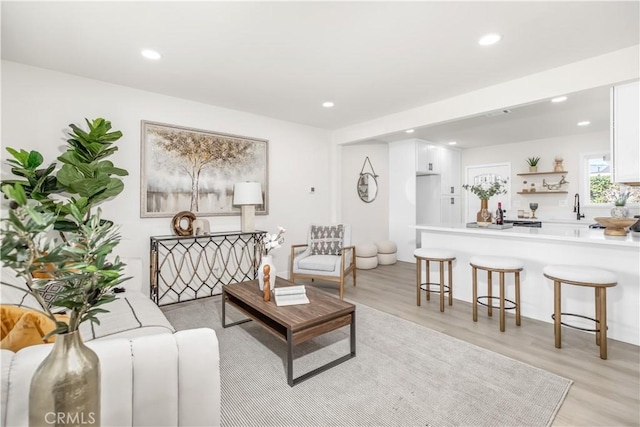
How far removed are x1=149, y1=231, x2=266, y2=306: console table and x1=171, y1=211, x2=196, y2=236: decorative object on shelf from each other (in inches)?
3.7

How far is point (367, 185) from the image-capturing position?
5996 mm

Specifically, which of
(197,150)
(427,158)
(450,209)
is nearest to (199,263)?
(197,150)

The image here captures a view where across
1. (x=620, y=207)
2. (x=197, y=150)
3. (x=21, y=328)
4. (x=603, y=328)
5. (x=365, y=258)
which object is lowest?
(x=603, y=328)

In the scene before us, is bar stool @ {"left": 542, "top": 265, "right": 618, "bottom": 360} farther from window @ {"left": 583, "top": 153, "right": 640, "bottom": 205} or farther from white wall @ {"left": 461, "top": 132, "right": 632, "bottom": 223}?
window @ {"left": 583, "top": 153, "right": 640, "bottom": 205}

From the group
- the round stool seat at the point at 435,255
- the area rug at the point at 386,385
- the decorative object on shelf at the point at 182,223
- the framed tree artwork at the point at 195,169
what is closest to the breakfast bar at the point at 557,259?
the round stool seat at the point at 435,255

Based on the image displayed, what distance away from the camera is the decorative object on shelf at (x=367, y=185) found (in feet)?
19.5

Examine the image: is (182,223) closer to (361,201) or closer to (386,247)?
(361,201)

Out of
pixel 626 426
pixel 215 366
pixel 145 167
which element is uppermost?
pixel 145 167

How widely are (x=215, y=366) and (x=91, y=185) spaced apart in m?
2.28

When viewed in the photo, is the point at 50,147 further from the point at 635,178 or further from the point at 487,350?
the point at 635,178

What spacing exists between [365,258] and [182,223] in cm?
300

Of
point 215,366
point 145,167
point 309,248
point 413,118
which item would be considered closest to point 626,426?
point 215,366

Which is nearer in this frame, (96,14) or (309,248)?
A: (96,14)

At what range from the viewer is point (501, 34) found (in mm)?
2379
